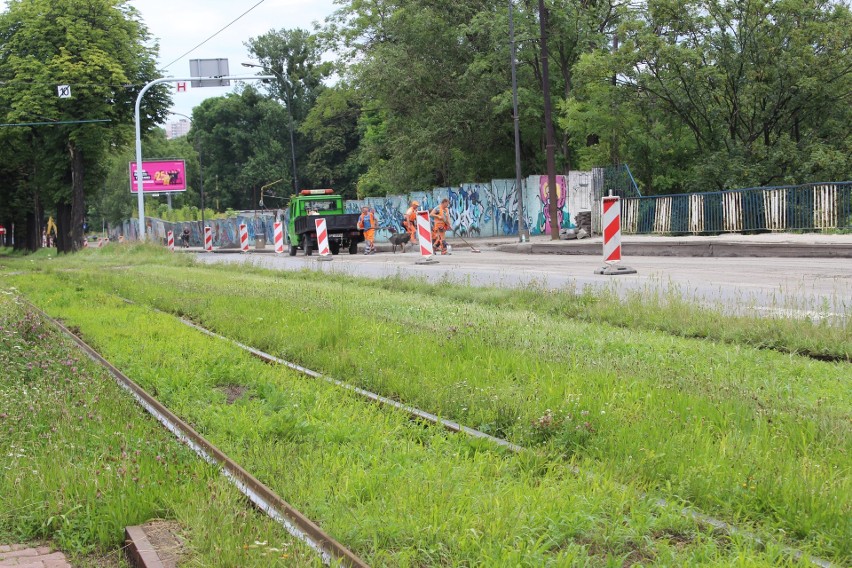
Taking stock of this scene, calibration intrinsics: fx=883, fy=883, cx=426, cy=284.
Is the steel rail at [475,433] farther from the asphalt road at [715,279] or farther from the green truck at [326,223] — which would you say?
the green truck at [326,223]

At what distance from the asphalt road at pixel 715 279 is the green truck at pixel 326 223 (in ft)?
36.3

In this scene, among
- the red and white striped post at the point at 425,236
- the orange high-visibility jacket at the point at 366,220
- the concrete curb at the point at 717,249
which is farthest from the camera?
the orange high-visibility jacket at the point at 366,220

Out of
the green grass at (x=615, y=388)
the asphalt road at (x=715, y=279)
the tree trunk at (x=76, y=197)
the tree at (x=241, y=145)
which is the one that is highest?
the tree at (x=241, y=145)

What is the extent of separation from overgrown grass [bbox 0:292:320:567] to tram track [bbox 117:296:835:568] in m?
1.56

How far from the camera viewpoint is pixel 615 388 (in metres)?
6.25

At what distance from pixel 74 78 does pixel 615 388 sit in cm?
4274

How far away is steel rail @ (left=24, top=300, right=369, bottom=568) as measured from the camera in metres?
3.69

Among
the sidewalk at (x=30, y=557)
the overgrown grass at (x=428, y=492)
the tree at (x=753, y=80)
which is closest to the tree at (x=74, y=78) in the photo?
the tree at (x=753, y=80)

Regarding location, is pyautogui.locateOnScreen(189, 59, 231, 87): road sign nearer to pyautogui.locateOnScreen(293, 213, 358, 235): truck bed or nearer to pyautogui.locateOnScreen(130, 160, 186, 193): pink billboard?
pyautogui.locateOnScreen(293, 213, 358, 235): truck bed

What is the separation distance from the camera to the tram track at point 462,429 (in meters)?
3.55

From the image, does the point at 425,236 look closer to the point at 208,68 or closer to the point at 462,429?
the point at 208,68

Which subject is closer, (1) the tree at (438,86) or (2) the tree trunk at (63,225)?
(1) the tree at (438,86)

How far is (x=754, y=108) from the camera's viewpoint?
30203 mm

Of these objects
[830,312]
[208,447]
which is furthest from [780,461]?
[830,312]
